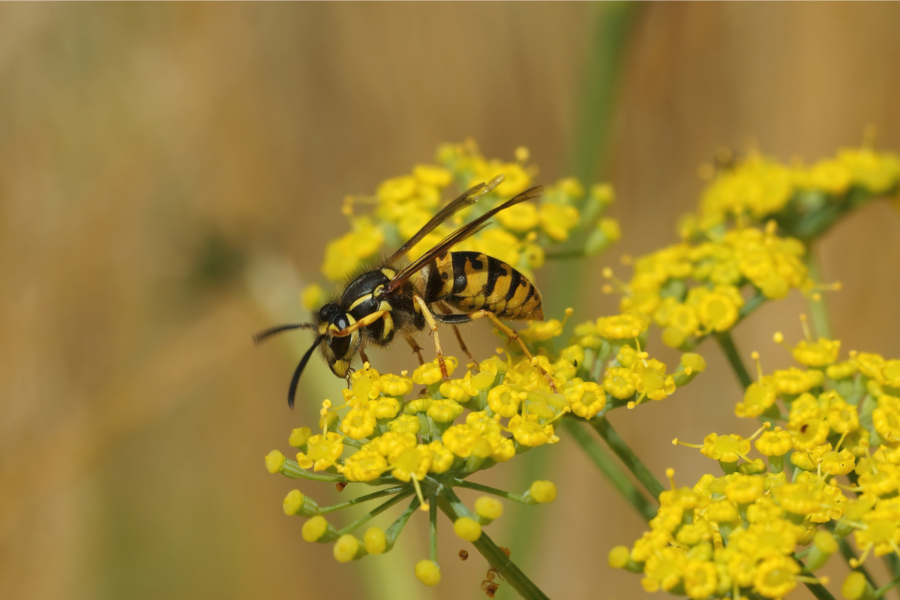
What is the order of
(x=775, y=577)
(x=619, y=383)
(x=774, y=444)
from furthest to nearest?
(x=619, y=383), (x=774, y=444), (x=775, y=577)

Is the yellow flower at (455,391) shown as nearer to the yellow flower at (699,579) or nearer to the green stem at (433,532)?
the green stem at (433,532)

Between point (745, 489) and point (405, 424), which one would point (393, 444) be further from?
point (745, 489)

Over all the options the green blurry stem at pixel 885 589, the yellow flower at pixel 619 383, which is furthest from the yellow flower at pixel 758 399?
the green blurry stem at pixel 885 589

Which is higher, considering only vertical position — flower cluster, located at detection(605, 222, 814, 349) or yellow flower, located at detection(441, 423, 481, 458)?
yellow flower, located at detection(441, 423, 481, 458)

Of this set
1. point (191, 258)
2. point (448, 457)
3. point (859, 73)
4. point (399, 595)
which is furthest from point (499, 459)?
point (859, 73)

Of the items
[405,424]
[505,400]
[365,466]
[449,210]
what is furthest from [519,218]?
[365,466]

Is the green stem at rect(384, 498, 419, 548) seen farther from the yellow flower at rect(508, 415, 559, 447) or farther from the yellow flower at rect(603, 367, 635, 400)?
the yellow flower at rect(603, 367, 635, 400)

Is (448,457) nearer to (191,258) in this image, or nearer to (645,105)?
(191,258)

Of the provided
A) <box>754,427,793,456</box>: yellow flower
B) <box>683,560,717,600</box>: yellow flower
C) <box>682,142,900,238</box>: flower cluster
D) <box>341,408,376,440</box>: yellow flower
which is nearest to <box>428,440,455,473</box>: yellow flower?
<box>341,408,376,440</box>: yellow flower
